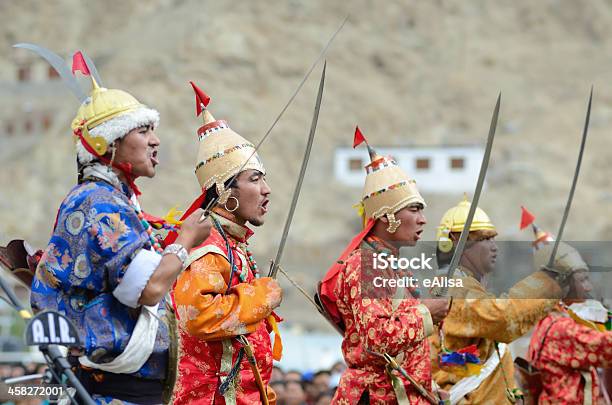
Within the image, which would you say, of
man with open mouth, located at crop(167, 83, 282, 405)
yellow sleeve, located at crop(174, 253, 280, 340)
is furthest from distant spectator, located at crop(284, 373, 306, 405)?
yellow sleeve, located at crop(174, 253, 280, 340)

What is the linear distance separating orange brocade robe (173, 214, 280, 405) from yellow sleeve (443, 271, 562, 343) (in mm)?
1665

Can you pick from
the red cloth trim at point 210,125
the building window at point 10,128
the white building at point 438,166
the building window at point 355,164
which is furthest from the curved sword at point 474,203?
the building window at point 10,128

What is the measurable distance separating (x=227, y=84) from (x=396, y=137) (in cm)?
1060

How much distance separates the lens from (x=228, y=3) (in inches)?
3164

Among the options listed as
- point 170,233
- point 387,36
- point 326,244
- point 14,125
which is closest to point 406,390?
point 170,233

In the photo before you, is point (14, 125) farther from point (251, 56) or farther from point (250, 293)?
point (250, 293)

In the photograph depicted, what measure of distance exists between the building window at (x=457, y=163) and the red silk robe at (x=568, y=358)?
55.8 meters

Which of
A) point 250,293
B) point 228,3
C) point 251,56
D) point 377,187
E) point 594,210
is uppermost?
point 228,3

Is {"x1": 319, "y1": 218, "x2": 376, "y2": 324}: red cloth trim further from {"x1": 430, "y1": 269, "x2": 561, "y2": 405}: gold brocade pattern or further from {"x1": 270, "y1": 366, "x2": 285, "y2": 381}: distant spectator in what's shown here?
{"x1": 270, "y1": 366, "x2": 285, "y2": 381}: distant spectator

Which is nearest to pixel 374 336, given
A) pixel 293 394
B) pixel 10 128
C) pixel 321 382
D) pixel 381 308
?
pixel 381 308

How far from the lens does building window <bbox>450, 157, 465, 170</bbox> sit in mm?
63406

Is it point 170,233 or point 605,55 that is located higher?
point 605,55

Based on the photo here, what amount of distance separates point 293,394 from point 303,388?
702 mm

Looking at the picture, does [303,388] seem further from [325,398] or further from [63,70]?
[63,70]
